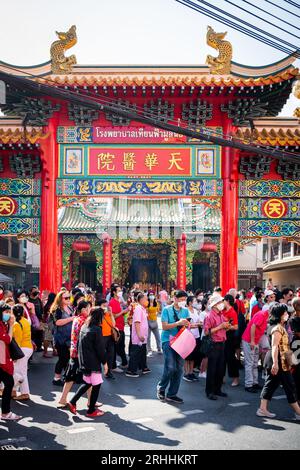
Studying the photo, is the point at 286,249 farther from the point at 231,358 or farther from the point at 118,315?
the point at 231,358

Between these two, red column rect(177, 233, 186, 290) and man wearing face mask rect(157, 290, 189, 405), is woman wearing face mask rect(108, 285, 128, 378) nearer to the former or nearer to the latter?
man wearing face mask rect(157, 290, 189, 405)

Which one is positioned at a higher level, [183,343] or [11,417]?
[183,343]

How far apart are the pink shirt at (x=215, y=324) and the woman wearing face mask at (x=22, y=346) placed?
10.2 feet

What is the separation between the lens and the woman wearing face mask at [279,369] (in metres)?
6.78

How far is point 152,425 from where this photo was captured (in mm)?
6543

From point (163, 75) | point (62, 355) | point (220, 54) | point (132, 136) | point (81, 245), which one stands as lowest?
point (62, 355)

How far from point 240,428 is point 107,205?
2344 cm

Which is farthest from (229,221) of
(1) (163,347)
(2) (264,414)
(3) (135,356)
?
(2) (264,414)

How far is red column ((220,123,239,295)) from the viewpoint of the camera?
13.6 metres

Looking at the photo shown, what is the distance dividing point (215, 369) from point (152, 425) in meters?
2.01

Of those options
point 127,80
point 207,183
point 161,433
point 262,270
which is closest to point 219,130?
point 207,183

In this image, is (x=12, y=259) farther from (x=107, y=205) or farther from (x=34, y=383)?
(x=34, y=383)

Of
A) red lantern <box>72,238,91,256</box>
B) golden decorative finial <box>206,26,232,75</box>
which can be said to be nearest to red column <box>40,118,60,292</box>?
golden decorative finial <box>206,26,232,75</box>

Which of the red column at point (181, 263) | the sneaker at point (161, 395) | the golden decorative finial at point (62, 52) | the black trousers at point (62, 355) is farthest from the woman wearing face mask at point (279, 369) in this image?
the red column at point (181, 263)
